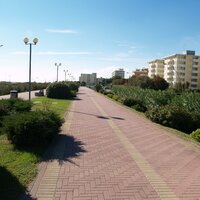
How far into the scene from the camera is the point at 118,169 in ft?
22.6

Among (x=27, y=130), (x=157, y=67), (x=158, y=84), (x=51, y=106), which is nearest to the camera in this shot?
(x=27, y=130)

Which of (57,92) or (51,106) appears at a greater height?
(57,92)

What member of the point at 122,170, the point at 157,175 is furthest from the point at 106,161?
the point at 157,175

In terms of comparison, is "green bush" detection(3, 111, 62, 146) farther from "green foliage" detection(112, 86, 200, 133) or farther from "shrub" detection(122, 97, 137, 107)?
"shrub" detection(122, 97, 137, 107)

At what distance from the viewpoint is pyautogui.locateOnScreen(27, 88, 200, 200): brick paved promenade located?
545 cm

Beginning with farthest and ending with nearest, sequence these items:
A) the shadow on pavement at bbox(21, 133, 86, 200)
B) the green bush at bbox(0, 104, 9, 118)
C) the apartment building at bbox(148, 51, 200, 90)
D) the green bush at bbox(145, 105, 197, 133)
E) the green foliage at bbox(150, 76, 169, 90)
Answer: the apartment building at bbox(148, 51, 200, 90) < the green foliage at bbox(150, 76, 169, 90) < the green bush at bbox(145, 105, 197, 133) < the green bush at bbox(0, 104, 9, 118) < the shadow on pavement at bbox(21, 133, 86, 200)

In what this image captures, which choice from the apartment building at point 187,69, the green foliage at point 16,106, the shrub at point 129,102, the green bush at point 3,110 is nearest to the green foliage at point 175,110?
the shrub at point 129,102

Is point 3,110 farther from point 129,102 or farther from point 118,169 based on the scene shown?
point 129,102

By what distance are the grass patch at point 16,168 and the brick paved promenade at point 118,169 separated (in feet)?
0.76

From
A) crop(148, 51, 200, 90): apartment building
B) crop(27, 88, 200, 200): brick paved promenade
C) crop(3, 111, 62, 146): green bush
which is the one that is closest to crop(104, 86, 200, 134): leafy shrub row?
crop(27, 88, 200, 200): brick paved promenade

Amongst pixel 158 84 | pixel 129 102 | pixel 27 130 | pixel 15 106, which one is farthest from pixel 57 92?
pixel 158 84

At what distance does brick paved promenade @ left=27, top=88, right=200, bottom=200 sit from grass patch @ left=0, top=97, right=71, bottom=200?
0.23 m

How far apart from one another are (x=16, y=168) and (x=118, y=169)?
2.24 metres

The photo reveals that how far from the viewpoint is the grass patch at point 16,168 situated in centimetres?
534
